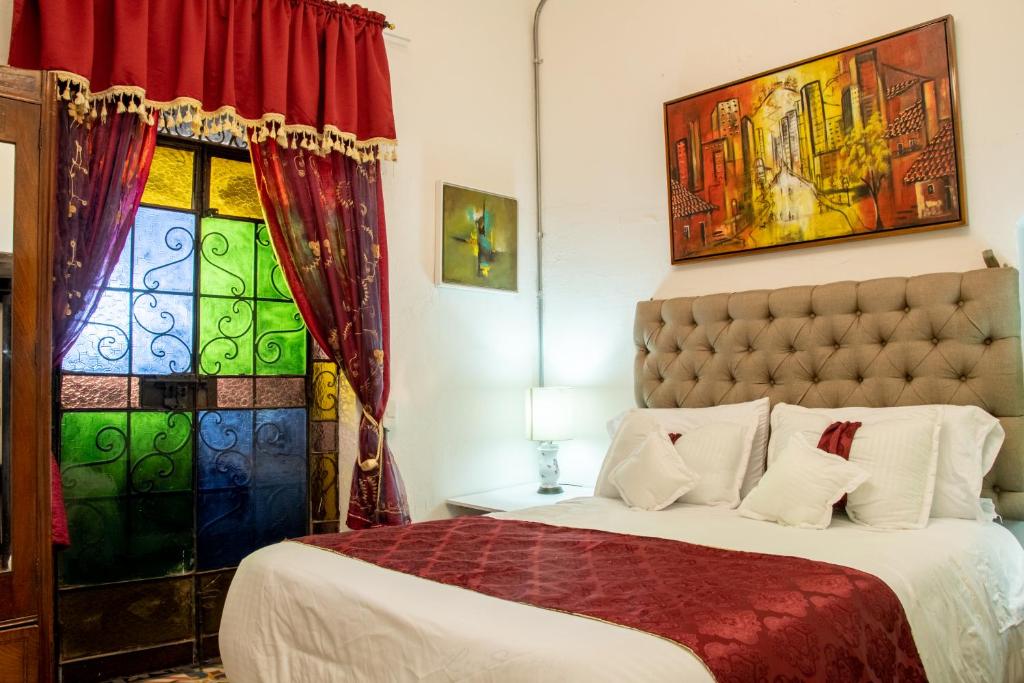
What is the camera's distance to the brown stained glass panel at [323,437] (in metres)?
3.36

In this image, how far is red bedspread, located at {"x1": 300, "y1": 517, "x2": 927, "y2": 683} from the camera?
4.53ft

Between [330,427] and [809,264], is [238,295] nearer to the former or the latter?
[330,427]

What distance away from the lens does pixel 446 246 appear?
3.77 meters

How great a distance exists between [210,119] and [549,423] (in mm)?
2097

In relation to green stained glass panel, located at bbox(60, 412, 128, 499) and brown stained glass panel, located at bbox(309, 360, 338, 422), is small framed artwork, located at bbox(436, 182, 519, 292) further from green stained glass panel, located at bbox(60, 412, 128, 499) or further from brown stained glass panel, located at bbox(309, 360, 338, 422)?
green stained glass panel, located at bbox(60, 412, 128, 499)

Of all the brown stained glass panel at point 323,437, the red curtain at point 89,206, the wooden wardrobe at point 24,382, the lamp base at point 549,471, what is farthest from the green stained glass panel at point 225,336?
the lamp base at point 549,471

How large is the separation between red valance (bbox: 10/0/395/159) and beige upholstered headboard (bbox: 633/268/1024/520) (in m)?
1.65

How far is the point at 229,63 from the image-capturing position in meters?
2.91

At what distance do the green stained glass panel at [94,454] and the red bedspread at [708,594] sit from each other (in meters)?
1.19

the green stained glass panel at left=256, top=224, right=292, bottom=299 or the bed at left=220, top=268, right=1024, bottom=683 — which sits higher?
the green stained glass panel at left=256, top=224, right=292, bottom=299

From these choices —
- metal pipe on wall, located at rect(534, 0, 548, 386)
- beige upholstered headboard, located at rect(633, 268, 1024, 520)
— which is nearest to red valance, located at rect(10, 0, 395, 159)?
metal pipe on wall, located at rect(534, 0, 548, 386)

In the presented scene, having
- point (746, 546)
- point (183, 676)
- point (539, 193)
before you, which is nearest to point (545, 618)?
point (746, 546)

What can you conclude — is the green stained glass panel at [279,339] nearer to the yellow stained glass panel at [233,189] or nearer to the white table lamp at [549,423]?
the yellow stained glass panel at [233,189]

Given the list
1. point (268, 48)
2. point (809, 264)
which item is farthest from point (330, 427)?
point (809, 264)
